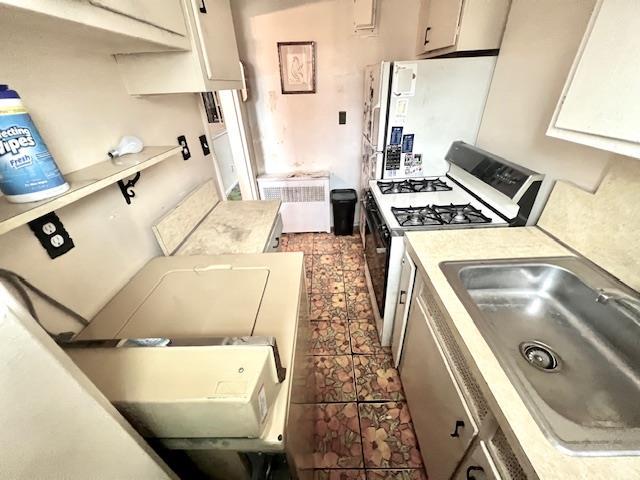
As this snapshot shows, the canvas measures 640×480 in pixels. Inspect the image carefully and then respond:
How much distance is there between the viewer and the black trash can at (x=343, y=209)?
3067 millimetres

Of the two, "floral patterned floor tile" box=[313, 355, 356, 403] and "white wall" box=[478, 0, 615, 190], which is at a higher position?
"white wall" box=[478, 0, 615, 190]

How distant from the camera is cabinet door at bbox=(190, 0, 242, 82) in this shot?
1208mm

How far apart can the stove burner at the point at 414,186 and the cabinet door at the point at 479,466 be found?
4.87 ft

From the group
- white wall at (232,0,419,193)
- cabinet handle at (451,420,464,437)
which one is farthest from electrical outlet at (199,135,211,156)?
cabinet handle at (451,420,464,437)

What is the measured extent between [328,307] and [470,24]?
84.5 inches

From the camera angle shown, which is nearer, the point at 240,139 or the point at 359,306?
the point at 359,306

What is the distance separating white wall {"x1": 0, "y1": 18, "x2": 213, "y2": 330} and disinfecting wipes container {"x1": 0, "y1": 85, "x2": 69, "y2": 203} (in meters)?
0.22

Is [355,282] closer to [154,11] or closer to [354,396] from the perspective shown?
[354,396]

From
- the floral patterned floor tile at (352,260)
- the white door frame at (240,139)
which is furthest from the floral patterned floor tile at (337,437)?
the white door frame at (240,139)

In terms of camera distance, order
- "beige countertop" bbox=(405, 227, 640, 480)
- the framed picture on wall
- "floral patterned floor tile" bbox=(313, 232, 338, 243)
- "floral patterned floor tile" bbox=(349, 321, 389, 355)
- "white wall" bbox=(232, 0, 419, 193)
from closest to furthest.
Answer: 1. "beige countertop" bbox=(405, 227, 640, 480)
2. "floral patterned floor tile" bbox=(349, 321, 389, 355)
3. "white wall" bbox=(232, 0, 419, 193)
4. the framed picture on wall
5. "floral patterned floor tile" bbox=(313, 232, 338, 243)

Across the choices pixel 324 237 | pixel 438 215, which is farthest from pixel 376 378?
pixel 324 237

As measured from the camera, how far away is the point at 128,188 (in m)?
1.22

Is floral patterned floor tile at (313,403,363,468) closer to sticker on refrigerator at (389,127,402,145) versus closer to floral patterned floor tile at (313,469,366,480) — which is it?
floral patterned floor tile at (313,469,366,480)

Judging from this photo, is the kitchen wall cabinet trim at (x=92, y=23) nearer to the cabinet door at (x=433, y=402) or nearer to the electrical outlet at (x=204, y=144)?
the electrical outlet at (x=204, y=144)
